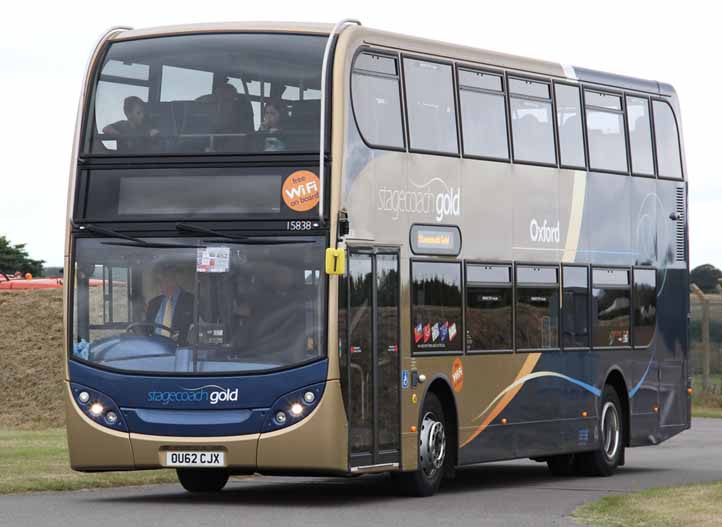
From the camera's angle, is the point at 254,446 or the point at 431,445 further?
the point at 431,445

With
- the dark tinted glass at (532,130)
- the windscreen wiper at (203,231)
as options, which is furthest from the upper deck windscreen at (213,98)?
the dark tinted glass at (532,130)

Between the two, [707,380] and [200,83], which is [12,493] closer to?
[200,83]

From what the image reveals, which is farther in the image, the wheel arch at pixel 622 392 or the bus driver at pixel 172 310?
the wheel arch at pixel 622 392

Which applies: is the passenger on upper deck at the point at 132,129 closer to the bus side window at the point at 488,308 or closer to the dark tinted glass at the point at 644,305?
the bus side window at the point at 488,308

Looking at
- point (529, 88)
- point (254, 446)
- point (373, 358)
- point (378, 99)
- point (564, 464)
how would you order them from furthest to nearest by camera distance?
point (564, 464) → point (529, 88) → point (378, 99) → point (373, 358) → point (254, 446)

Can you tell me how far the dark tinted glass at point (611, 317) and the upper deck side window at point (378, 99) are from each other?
532 centimetres

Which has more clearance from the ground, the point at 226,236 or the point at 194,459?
the point at 226,236

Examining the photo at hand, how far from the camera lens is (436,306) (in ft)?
63.7

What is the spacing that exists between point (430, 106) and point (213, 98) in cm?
269

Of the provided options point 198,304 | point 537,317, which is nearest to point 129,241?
→ point 198,304

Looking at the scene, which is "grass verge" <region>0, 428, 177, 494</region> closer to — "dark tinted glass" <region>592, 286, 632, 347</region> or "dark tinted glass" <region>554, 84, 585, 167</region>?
"dark tinted glass" <region>592, 286, 632, 347</region>

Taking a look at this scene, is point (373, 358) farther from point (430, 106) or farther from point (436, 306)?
point (430, 106)

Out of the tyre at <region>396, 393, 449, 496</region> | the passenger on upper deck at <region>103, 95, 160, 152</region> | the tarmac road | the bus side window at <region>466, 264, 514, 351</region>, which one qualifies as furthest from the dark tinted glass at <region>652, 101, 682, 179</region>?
the passenger on upper deck at <region>103, 95, 160, 152</region>

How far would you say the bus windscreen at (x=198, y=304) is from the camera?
1738cm
